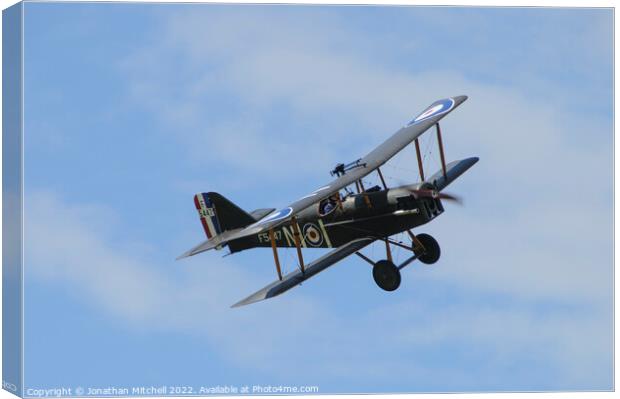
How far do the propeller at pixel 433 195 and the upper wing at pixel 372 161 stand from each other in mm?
765

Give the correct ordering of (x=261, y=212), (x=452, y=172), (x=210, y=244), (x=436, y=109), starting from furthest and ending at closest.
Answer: (x=261, y=212)
(x=452, y=172)
(x=436, y=109)
(x=210, y=244)

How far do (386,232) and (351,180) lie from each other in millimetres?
1149

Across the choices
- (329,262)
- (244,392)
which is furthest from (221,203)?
(244,392)

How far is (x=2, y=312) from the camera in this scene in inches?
691

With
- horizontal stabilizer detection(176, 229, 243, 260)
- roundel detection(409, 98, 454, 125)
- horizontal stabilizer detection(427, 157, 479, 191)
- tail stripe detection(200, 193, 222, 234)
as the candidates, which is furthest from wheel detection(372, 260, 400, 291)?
tail stripe detection(200, 193, 222, 234)

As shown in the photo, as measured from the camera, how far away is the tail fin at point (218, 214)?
20312 mm

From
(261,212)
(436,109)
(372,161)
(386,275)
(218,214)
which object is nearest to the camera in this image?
(386,275)

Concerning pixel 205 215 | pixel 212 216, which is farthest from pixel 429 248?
pixel 205 215

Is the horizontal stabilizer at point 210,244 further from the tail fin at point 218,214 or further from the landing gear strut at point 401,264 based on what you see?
the landing gear strut at point 401,264

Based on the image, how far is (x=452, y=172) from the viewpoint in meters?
20.2

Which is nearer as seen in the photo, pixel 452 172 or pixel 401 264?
pixel 401 264

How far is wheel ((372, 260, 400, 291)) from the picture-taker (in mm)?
18391

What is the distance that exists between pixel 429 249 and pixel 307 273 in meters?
2.19

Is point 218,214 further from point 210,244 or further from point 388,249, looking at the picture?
point 388,249
